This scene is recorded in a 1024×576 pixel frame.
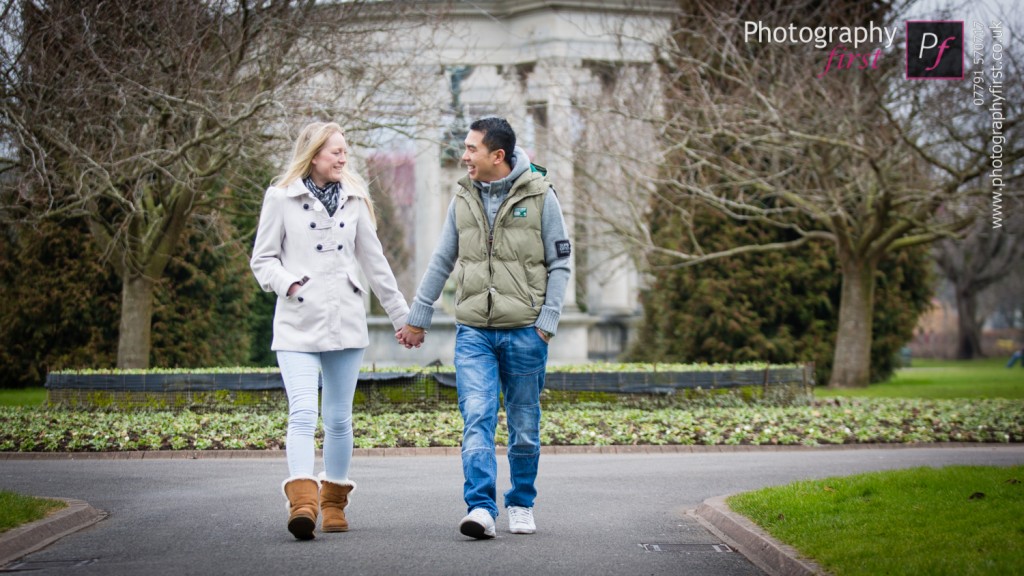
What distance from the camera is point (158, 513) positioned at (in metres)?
7.60

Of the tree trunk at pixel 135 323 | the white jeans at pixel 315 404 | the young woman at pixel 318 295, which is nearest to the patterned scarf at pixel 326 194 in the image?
the young woman at pixel 318 295

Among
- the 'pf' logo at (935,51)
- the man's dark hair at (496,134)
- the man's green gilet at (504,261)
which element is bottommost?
the man's green gilet at (504,261)

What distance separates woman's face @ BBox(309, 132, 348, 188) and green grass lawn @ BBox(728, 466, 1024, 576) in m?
2.97

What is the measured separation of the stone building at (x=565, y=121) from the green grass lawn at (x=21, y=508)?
341 inches

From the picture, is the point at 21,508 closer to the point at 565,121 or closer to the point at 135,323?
the point at 135,323

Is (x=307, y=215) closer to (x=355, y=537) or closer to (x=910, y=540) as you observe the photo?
(x=355, y=537)

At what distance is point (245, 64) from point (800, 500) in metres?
11.3

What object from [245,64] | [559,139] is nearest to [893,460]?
[245,64]

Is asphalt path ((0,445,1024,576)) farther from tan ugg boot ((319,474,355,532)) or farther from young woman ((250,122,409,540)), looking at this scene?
young woman ((250,122,409,540))

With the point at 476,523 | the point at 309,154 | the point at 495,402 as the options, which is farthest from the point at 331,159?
the point at 476,523

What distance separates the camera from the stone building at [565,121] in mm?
20547

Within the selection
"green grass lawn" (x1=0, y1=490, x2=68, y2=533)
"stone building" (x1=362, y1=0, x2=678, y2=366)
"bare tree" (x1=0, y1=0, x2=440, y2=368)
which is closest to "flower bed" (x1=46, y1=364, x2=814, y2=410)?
"stone building" (x1=362, y1=0, x2=678, y2=366)

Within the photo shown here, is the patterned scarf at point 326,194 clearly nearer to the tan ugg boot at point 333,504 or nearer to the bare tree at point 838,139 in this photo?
the tan ugg boot at point 333,504

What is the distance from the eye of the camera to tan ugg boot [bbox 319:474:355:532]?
6746 millimetres
